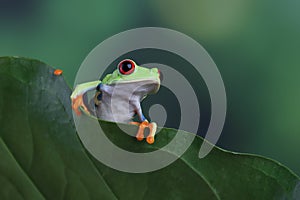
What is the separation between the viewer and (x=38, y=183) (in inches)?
15.9

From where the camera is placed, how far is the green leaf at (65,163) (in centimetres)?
39

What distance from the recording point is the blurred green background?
3422 mm

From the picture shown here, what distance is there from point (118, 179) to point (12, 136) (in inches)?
3.8

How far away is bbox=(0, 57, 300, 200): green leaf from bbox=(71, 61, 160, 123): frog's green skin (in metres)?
0.28

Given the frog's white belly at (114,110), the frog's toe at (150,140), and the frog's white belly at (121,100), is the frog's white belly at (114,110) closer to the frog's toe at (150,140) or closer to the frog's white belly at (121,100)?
the frog's white belly at (121,100)

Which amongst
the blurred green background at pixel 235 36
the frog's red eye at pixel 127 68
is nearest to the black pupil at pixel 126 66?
the frog's red eye at pixel 127 68

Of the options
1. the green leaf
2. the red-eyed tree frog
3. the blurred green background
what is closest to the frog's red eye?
the red-eyed tree frog

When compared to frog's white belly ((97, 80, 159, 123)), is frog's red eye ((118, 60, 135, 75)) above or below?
above

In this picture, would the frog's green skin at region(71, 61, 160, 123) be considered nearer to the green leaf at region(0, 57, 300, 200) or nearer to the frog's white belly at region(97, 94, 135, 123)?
the frog's white belly at region(97, 94, 135, 123)

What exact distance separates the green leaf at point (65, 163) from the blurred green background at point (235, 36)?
118 inches

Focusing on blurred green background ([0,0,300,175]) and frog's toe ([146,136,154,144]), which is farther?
blurred green background ([0,0,300,175])

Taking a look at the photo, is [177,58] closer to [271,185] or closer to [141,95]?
[141,95]

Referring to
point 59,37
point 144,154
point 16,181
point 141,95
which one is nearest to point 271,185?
point 144,154

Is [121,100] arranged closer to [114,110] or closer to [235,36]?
[114,110]
